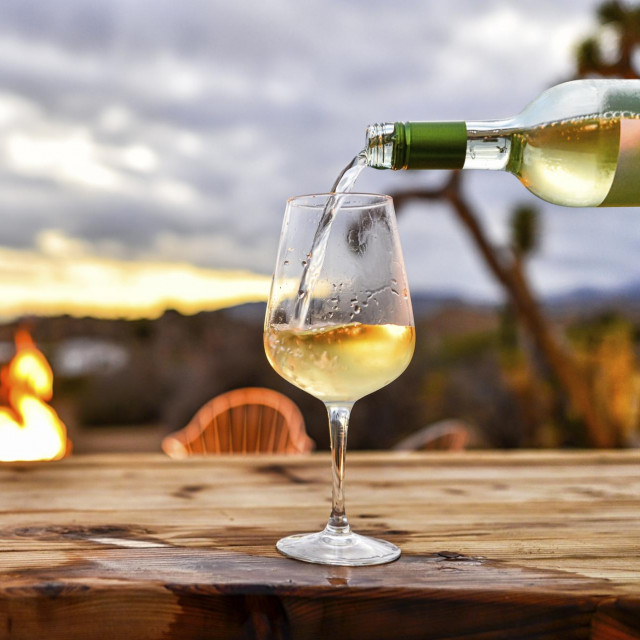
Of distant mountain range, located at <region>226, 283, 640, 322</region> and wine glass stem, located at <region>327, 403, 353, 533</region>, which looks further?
distant mountain range, located at <region>226, 283, 640, 322</region>

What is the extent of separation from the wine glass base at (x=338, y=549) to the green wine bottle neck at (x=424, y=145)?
16.6 inches

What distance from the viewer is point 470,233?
5340 mm

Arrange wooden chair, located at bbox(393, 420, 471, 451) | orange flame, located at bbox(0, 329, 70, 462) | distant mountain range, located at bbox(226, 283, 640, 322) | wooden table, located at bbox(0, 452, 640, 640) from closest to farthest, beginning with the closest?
wooden table, located at bbox(0, 452, 640, 640) < wooden chair, located at bbox(393, 420, 471, 451) < orange flame, located at bbox(0, 329, 70, 462) < distant mountain range, located at bbox(226, 283, 640, 322)

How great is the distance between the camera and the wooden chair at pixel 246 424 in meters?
2.79

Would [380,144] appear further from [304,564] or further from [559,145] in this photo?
[304,564]

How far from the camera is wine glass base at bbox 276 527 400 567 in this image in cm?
78

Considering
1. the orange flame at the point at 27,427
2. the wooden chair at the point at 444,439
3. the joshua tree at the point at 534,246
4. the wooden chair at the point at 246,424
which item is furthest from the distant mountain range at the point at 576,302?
the wooden chair at the point at 444,439

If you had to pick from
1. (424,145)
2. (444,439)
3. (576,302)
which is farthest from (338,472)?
(576,302)

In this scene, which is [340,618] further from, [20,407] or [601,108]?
[20,407]

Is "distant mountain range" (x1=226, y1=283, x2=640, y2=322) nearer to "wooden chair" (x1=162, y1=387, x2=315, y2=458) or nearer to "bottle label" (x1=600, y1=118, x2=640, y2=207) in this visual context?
"wooden chair" (x1=162, y1=387, x2=315, y2=458)

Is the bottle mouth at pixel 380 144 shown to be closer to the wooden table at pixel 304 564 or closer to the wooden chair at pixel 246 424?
the wooden table at pixel 304 564

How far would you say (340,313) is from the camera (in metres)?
0.82

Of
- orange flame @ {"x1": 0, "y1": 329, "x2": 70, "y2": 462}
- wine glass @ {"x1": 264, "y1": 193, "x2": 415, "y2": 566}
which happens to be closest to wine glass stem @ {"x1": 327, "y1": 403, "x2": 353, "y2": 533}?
Result: wine glass @ {"x1": 264, "y1": 193, "x2": 415, "y2": 566}

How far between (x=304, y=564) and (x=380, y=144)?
0.47 m
